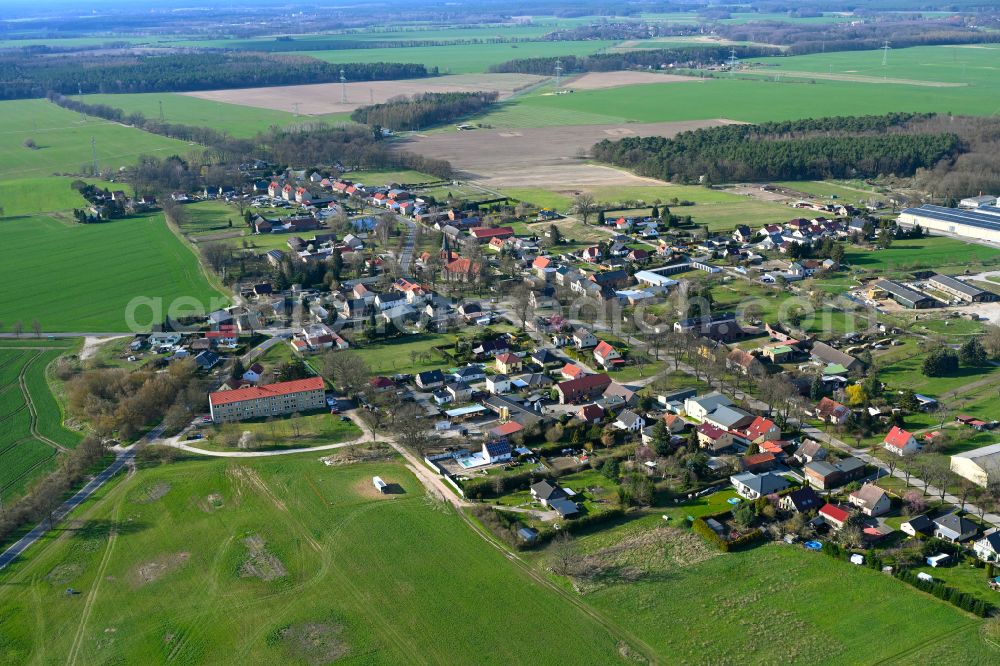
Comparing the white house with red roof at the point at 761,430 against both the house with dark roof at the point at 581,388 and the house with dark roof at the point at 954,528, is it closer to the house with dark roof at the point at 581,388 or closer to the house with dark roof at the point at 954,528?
the house with dark roof at the point at 581,388

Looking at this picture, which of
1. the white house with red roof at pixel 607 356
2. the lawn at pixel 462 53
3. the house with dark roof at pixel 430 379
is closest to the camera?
the house with dark roof at pixel 430 379

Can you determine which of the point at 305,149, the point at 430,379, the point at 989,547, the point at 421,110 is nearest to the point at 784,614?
the point at 989,547

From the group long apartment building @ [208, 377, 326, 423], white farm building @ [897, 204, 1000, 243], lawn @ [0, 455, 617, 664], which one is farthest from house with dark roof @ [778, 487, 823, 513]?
white farm building @ [897, 204, 1000, 243]

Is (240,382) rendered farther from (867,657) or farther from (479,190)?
(479,190)

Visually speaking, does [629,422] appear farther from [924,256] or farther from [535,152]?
[535,152]

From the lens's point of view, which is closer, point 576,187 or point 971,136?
point 576,187

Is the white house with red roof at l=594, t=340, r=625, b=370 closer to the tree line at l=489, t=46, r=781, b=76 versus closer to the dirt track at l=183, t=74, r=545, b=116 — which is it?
the dirt track at l=183, t=74, r=545, b=116

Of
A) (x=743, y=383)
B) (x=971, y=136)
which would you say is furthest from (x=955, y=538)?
(x=971, y=136)

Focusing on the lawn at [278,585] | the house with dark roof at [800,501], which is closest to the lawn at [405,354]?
the lawn at [278,585]
